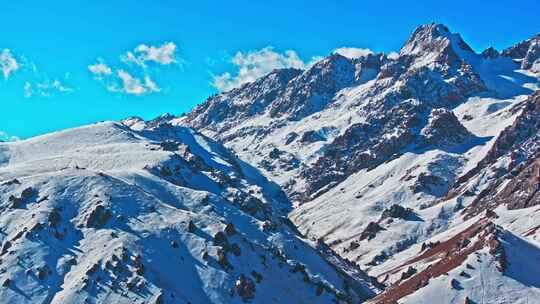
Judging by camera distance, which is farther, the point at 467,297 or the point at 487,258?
the point at 487,258

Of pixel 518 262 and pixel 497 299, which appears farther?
pixel 518 262

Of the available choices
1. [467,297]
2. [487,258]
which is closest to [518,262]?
[487,258]

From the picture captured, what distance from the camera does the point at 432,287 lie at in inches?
7569

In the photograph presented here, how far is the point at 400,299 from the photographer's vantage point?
195 meters

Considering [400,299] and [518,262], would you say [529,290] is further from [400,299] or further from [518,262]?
[400,299]

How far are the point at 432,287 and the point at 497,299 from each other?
50.9ft

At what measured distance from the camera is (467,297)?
606ft

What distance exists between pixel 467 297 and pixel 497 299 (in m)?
6.61

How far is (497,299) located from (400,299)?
75.7 ft

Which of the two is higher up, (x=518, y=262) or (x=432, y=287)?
(x=518, y=262)

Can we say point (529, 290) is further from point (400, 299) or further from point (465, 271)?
point (400, 299)

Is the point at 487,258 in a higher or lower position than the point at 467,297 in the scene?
higher

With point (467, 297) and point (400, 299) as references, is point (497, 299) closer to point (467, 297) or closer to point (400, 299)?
point (467, 297)

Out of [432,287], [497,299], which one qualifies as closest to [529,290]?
[497,299]
